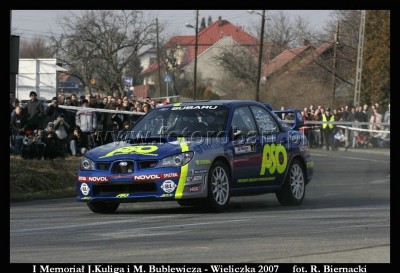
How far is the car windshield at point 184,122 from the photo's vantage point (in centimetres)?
1400

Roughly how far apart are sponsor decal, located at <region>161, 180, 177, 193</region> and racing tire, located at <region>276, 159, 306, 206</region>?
8.37 feet

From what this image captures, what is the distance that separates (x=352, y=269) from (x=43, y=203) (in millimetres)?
8490

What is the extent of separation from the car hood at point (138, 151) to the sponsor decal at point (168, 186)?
361mm

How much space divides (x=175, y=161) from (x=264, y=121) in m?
2.39

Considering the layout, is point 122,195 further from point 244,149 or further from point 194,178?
point 244,149

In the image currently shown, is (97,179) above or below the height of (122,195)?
above

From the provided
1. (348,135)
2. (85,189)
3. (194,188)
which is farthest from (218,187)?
(348,135)

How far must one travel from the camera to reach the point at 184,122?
46.4 ft

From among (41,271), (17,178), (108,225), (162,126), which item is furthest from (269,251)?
(17,178)

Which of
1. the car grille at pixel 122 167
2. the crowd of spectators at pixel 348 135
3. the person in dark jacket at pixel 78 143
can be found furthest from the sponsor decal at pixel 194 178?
the crowd of spectators at pixel 348 135

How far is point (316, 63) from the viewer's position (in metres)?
63.5

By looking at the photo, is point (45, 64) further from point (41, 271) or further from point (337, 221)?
point (41, 271)

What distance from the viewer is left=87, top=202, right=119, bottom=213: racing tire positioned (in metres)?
13.7

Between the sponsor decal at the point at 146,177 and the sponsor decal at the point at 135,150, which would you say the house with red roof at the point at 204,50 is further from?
the sponsor decal at the point at 146,177
